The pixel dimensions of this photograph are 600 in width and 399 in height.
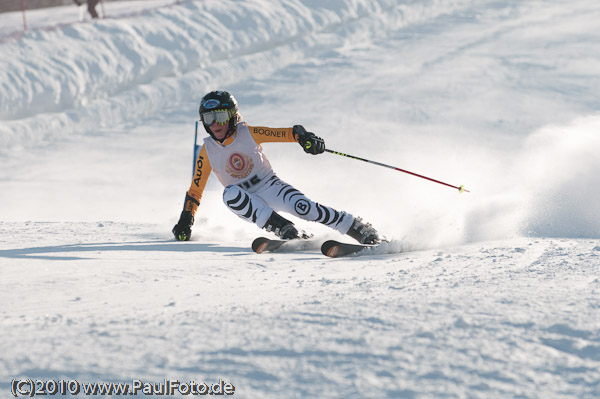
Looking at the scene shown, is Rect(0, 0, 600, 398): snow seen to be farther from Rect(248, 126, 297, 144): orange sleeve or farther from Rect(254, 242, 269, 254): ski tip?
Rect(248, 126, 297, 144): orange sleeve

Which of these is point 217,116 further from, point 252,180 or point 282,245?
point 282,245

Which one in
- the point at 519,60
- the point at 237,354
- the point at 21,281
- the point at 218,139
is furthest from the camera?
the point at 519,60

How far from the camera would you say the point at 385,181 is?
827 cm

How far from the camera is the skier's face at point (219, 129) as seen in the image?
5031 mm

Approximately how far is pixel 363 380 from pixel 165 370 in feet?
1.98

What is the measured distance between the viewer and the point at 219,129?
5.05 meters

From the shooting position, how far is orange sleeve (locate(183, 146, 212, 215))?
536 centimetres

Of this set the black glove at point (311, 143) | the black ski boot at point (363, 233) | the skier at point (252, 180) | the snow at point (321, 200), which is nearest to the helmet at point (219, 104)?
the skier at point (252, 180)

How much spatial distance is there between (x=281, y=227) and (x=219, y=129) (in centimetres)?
84

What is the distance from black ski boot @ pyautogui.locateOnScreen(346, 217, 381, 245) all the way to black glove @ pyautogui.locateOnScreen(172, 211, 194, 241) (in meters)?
1.20

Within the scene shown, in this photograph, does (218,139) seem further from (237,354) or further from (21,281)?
(237,354)

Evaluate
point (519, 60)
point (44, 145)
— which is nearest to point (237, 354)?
point (44, 145)

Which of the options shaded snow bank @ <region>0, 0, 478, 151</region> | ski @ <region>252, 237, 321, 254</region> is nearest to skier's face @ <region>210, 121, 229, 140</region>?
ski @ <region>252, 237, 321, 254</region>

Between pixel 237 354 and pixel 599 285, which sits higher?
pixel 599 285
